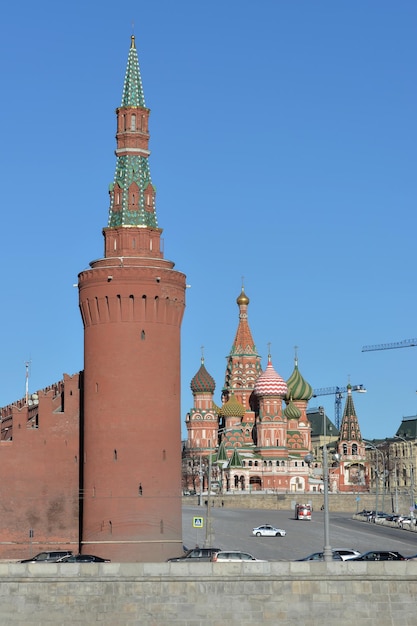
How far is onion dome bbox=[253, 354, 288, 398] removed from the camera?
16825cm

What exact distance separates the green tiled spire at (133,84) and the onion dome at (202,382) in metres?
104

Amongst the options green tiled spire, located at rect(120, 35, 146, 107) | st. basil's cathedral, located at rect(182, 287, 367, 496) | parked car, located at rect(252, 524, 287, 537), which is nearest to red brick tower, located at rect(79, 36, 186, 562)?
green tiled spire, located at rect(120, 35, 146, 107)

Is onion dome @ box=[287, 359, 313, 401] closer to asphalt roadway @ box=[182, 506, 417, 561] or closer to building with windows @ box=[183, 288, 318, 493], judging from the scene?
building with windows @ box=[183, 288, 318, 493]

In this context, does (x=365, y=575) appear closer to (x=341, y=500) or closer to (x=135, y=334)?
(x=135, y=334)

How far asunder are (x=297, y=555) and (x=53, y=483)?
651 inches

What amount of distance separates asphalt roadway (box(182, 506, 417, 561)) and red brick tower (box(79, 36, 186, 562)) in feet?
14.3

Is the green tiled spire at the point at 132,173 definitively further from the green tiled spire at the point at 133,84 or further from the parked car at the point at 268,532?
the parked car at the point at 268,532

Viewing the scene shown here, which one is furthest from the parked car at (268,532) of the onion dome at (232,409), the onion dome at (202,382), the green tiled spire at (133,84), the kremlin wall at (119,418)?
the onion dome at (202,382)

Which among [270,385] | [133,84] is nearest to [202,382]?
[270,385]

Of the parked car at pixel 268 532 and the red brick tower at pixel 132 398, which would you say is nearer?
the red brick tower at pixel 132 398

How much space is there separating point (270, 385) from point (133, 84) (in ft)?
306

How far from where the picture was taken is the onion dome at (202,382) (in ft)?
593

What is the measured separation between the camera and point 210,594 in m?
50.8

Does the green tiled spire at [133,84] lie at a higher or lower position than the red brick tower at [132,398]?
higher
